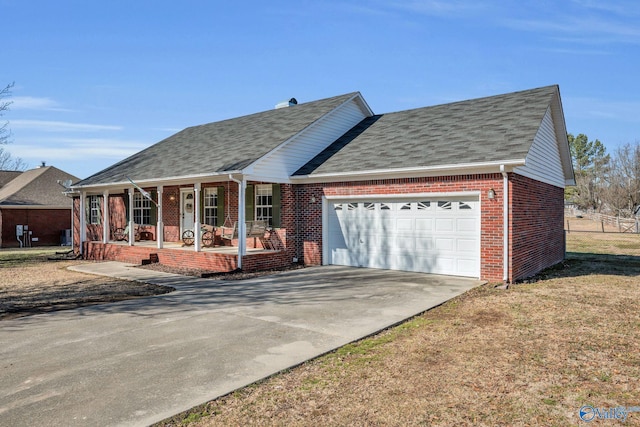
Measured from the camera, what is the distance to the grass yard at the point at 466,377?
146 inches

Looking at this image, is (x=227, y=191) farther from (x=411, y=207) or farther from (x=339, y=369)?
(x=339, y=369)

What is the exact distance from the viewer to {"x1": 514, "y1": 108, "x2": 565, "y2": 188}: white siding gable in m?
11.3

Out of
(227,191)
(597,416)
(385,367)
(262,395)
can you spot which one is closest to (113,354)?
(262,395)

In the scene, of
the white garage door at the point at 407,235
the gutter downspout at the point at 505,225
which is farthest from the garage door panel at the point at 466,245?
the gutter downspout at the point at 505,225

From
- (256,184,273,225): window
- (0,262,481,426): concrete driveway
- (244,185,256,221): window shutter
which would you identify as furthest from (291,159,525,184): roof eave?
(0,262,481,426): concrete driveway

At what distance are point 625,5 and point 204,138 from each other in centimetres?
1568

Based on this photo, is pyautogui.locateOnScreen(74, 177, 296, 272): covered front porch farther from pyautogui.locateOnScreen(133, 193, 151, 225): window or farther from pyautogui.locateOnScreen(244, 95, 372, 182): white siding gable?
pyautogui.locateOnScreen(244, 95, 372, 182): white siding gable

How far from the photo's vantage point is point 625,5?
10.9 metres

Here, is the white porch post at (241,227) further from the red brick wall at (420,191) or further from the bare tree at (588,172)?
the bare tree at (588,172)

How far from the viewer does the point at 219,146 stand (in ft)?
54.2

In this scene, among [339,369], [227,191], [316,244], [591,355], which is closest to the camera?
[339,369]

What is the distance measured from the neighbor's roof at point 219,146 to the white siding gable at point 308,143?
0.67ft

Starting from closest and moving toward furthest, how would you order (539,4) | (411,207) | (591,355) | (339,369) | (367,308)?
1. (339,369)
2. (591,355)
3. (367,308)
4. (539,4)
5. (411,207)

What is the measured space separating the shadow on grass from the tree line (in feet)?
88.9
